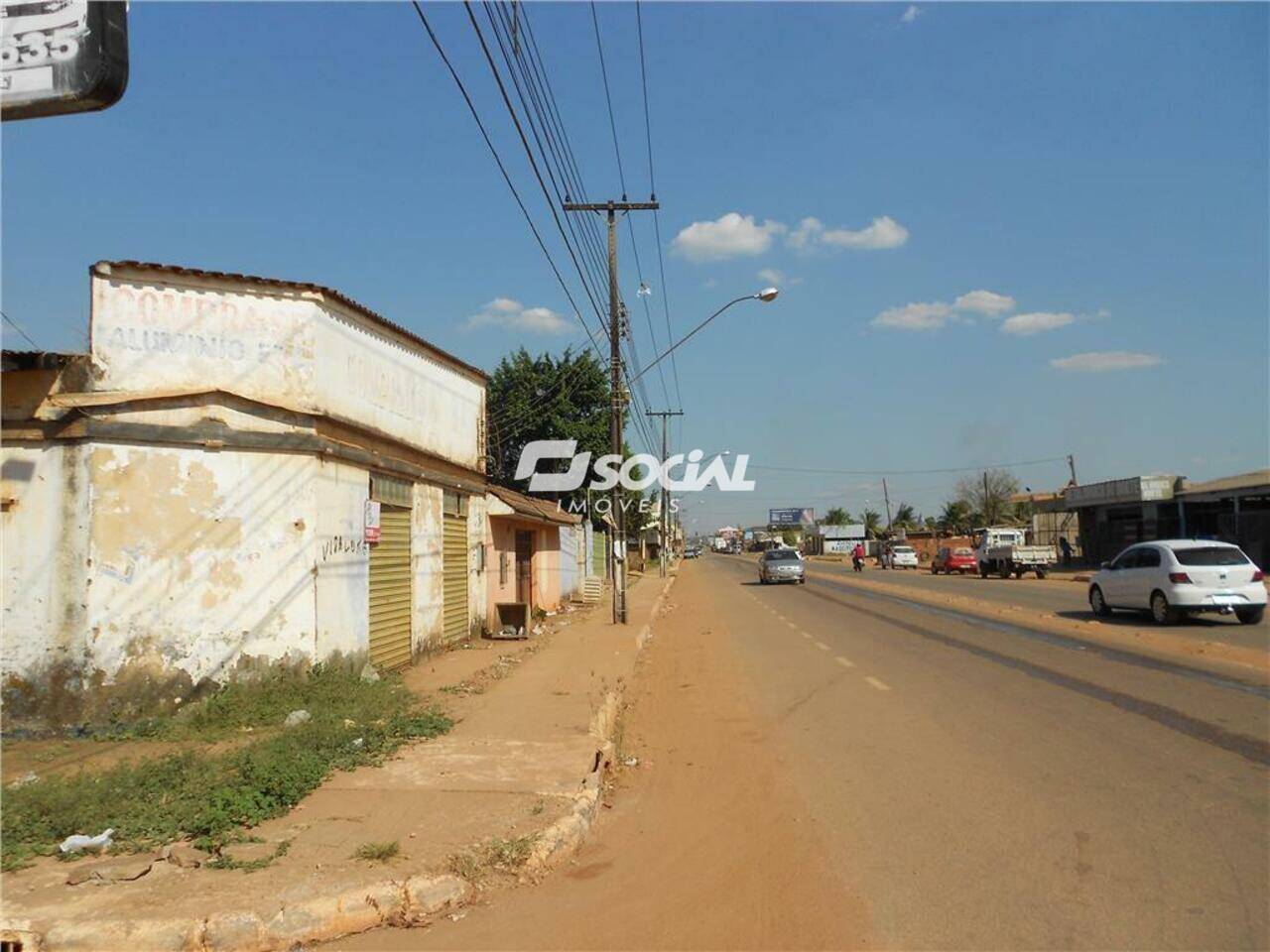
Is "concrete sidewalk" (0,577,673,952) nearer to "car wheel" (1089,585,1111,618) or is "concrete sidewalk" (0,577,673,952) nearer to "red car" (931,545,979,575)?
"car wheel" (1089,585,1111,618)

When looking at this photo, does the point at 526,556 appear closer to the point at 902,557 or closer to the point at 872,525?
the point at 902,557

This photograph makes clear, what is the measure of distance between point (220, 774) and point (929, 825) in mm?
5178

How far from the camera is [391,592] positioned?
13062 mm

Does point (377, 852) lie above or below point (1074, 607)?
above

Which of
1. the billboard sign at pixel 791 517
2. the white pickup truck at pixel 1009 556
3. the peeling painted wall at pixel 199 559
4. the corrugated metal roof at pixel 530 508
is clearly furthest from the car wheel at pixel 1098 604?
the billboard sign at pixel 791 517

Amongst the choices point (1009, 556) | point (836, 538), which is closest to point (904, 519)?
point (836, 538)

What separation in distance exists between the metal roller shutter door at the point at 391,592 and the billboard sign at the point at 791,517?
A: 16779 cm

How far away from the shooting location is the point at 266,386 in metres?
10.7

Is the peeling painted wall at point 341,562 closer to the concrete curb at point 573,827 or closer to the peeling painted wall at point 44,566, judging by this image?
the peeling painted wall at point 44,566

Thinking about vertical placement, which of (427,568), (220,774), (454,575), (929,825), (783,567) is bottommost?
(929,825)

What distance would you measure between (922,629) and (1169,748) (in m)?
11.0

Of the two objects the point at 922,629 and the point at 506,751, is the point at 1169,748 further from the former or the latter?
the point at 922,629

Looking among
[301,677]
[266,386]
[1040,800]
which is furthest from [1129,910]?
[266,386]

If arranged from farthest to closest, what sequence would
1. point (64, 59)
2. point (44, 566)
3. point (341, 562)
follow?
point (341, 562) → point (44, 566) → point (64, 59)
